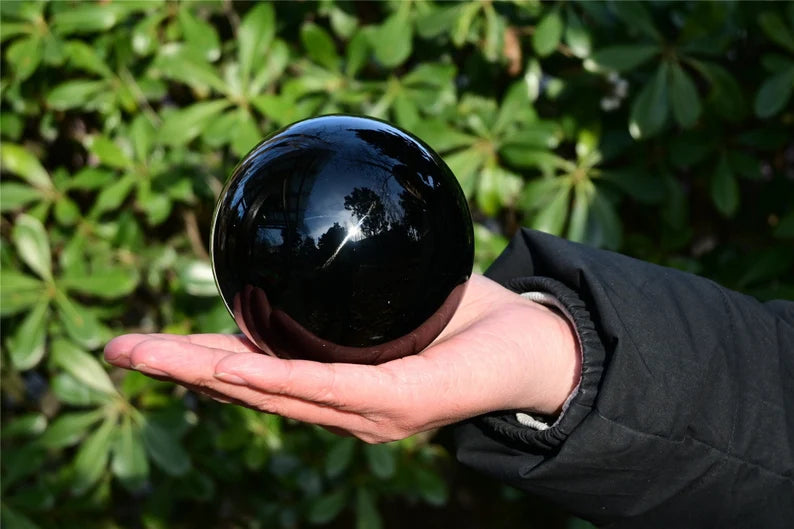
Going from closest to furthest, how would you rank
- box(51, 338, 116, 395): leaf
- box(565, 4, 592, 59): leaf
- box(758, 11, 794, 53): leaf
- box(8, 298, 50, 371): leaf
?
box(758, 11, 794, 53): leaf < box(565, 4, 592, 59): leaf < box(8, 298, 50, 371): leaf < box(51, 338, 116, 395): leaf

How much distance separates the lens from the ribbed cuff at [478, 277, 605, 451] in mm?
1515

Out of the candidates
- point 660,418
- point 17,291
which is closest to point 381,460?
point 17,291

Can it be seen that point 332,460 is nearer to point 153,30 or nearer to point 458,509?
point 458,509

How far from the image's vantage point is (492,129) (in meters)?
2.69

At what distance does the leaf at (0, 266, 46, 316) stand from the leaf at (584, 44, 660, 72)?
170 cm

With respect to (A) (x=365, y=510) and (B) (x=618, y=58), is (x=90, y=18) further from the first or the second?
(A) (x=365, y=510)

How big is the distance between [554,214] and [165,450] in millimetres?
1355

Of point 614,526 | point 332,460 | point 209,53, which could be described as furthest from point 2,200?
point 614,526

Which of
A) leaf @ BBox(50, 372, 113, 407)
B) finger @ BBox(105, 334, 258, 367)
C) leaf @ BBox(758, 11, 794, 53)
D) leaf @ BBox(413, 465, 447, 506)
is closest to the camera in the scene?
finger @ BBox(105, 334, 258, 367)

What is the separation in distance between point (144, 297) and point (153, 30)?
3.10 ft

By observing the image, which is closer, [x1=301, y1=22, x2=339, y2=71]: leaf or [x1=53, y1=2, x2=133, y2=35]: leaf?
[x1=53, y1=2, x2=133, y2=35]: leaf

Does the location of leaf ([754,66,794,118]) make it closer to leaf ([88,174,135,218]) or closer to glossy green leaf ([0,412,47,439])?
leaf ([88,174,135,218])

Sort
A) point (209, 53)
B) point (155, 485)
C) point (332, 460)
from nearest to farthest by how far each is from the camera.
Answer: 1. point (209, 53)
2. point (332, 460)
3. point (155, 485)

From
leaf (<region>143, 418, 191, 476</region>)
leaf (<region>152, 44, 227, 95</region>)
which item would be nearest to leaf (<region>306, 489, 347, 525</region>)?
leaf (<region>143, 418, 191, 476</region>)
